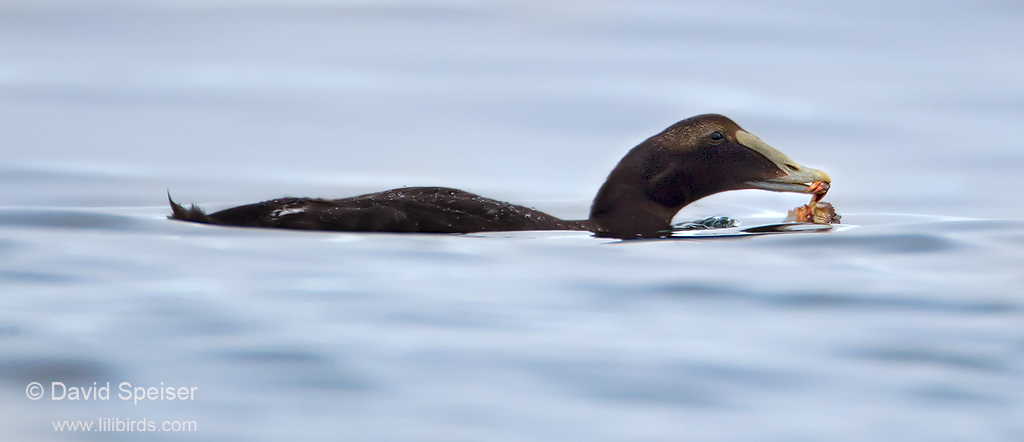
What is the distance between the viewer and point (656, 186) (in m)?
7.04

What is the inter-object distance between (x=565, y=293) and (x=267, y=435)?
6.31 ft

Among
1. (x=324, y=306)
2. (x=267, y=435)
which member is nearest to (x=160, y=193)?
(x=324, y=306)

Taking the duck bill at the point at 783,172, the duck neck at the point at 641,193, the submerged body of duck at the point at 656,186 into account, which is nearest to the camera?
the submerged body of duck at the point at 656,186

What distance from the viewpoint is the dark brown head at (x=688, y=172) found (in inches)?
277

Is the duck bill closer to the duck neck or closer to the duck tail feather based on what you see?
the duck neck

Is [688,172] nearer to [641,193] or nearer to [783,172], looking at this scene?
[641,193]

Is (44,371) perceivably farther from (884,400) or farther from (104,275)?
(884,400)

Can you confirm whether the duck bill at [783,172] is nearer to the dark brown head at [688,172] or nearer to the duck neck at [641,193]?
the dark brown head at [688,172]

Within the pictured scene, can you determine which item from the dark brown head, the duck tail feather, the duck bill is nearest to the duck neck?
the dark brown head

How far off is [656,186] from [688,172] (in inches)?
8.3

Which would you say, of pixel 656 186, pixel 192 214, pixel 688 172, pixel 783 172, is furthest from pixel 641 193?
pixel 192 214

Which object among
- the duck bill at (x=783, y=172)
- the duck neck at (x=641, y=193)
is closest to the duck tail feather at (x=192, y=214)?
the duck neck at (x=641, y=193)

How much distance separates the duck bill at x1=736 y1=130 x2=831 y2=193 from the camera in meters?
7.14

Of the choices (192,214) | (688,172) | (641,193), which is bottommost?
(192,214)
